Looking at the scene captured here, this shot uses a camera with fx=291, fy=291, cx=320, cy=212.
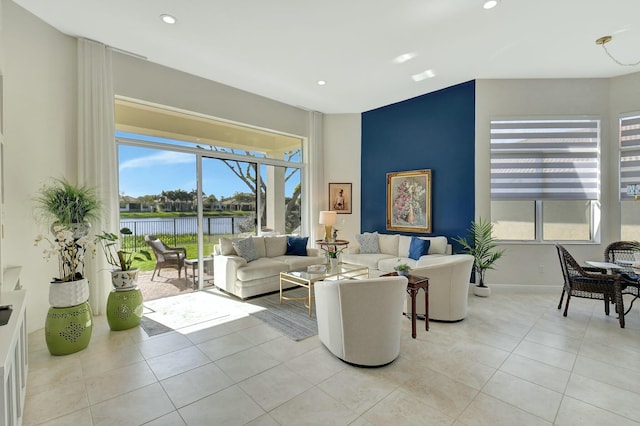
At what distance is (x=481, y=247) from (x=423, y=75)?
9.72ft

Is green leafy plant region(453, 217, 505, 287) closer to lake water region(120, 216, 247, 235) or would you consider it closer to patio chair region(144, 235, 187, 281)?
lake water region(120, 216, 247, 235)

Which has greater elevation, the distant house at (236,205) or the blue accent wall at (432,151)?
the blue accent wall at (432,151)

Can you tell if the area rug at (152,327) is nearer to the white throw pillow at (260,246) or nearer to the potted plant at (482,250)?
the white throw pillow at (260,246)

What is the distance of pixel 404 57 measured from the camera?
13.7 ft

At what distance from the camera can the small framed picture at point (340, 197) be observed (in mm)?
6793

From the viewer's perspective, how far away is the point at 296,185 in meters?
6.65

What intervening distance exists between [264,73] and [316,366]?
14.0ft

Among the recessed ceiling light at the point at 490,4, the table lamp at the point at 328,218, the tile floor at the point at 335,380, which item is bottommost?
the tile floor at the point at 335,380

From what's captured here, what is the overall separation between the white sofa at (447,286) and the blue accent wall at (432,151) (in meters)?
1.90

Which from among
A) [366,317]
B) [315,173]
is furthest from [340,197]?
[366,317]

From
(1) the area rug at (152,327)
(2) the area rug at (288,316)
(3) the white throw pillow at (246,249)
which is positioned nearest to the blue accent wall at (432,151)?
(3) the white throw pillow at (246,249)

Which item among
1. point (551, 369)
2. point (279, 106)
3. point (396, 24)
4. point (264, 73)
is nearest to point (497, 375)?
point (551, 369)

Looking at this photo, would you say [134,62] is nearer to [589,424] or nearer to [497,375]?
[497,375]

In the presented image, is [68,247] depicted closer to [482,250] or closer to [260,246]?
[260,246]
